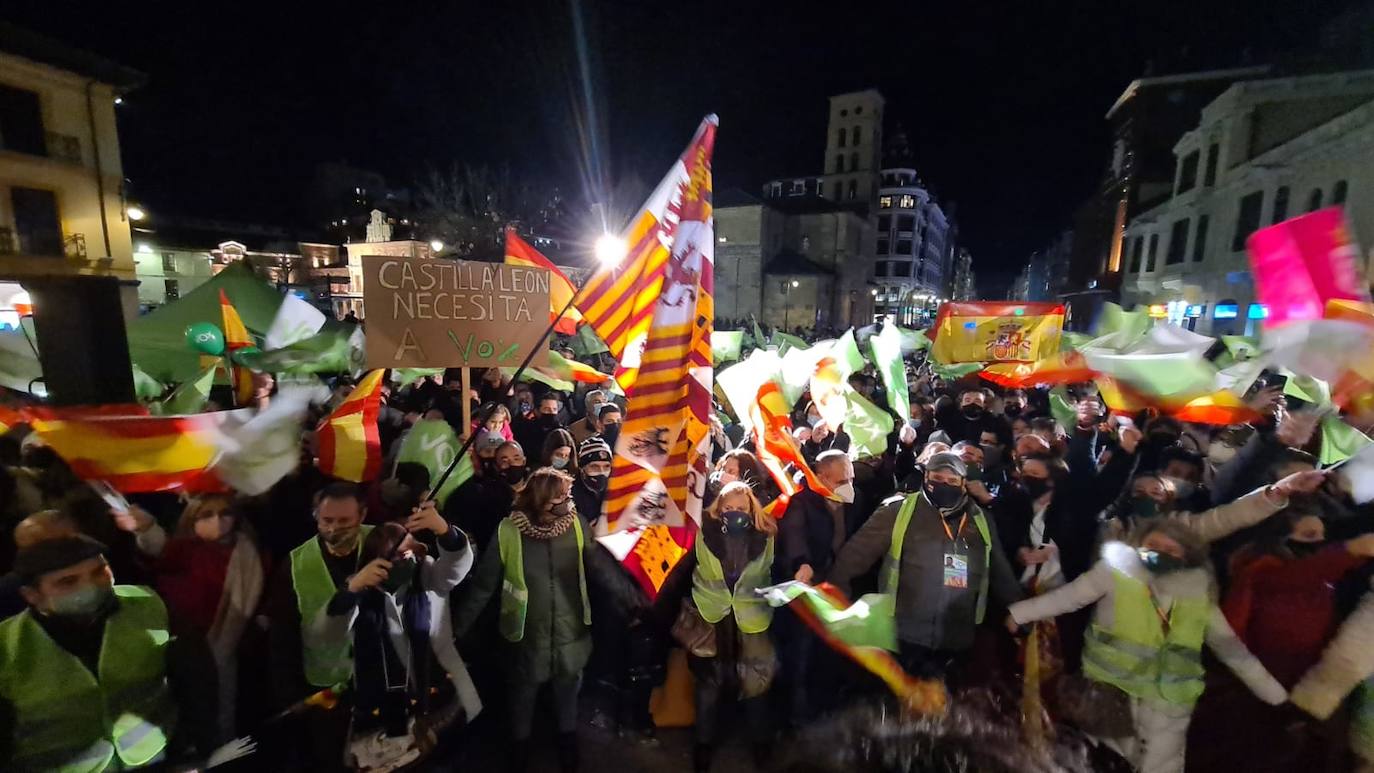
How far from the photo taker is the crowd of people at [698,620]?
2.55 meters

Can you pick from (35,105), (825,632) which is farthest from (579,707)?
(35,105)

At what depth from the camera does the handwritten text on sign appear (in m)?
4.34

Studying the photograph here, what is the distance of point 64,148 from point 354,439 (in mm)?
22123

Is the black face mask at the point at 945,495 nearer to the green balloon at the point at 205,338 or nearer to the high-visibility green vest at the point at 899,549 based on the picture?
the high-visibility green vest at the point at 899,549

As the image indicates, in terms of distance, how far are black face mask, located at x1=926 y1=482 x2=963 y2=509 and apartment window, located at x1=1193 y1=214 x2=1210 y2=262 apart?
2997 cm

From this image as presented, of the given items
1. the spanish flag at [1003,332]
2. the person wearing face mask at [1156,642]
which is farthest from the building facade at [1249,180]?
the person wearing face mask at [1156,642]

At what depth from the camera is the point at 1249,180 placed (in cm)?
2139

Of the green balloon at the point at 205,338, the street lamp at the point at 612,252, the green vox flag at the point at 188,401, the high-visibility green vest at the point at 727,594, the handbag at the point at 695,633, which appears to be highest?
the street lamp at the point at 612,252

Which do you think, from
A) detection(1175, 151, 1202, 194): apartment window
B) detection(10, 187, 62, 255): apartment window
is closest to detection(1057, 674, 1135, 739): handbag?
detection(10, 187, 62, 255): apartment window

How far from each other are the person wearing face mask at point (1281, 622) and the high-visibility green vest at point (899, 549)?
4.17 ft

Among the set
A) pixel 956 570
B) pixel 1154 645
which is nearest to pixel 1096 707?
pixel 1154 645

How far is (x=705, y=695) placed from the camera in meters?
3.53

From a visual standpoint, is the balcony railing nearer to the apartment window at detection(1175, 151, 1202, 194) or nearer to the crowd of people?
the crowd of people

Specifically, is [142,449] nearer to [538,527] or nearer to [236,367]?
[538,527]
